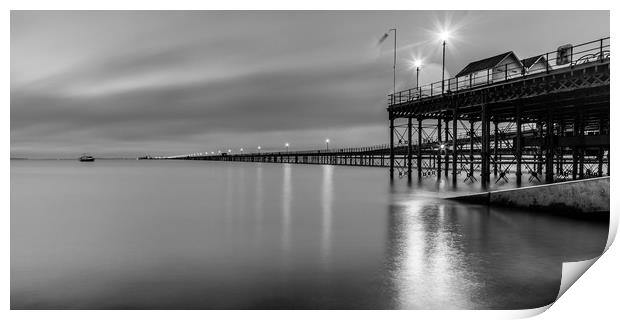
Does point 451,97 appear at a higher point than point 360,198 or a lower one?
higher

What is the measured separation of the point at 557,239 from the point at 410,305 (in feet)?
24.2

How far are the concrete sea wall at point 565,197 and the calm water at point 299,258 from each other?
0.80 metres

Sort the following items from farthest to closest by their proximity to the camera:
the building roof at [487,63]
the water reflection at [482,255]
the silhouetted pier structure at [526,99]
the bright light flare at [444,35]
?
1. the building roof at [487,63]
2. the bright light flare at [444,35]
3. the silhouetted pier structure at [526,99]
4. the water reflection at [482,255]

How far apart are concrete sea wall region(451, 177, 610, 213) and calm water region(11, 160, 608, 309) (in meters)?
0.80

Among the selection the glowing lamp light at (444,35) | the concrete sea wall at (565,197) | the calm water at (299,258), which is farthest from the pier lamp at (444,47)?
the calm water at (299,258)

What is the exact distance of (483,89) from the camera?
102 ft

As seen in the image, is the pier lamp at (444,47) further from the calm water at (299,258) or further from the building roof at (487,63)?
the calm water at (299,258)

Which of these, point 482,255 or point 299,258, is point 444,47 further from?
point 299,258

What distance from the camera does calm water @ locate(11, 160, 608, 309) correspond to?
8.02 m

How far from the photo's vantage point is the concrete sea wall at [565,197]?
587 inches

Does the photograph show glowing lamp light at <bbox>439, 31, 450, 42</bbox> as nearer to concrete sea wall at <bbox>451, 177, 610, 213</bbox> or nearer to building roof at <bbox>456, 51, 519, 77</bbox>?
building roof at <bbox>456, 51, 519, 77</bbox>

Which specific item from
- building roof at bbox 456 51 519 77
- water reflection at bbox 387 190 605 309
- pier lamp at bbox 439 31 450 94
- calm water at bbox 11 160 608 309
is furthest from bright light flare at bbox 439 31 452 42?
water reflection at bbox 387 190 605 309
